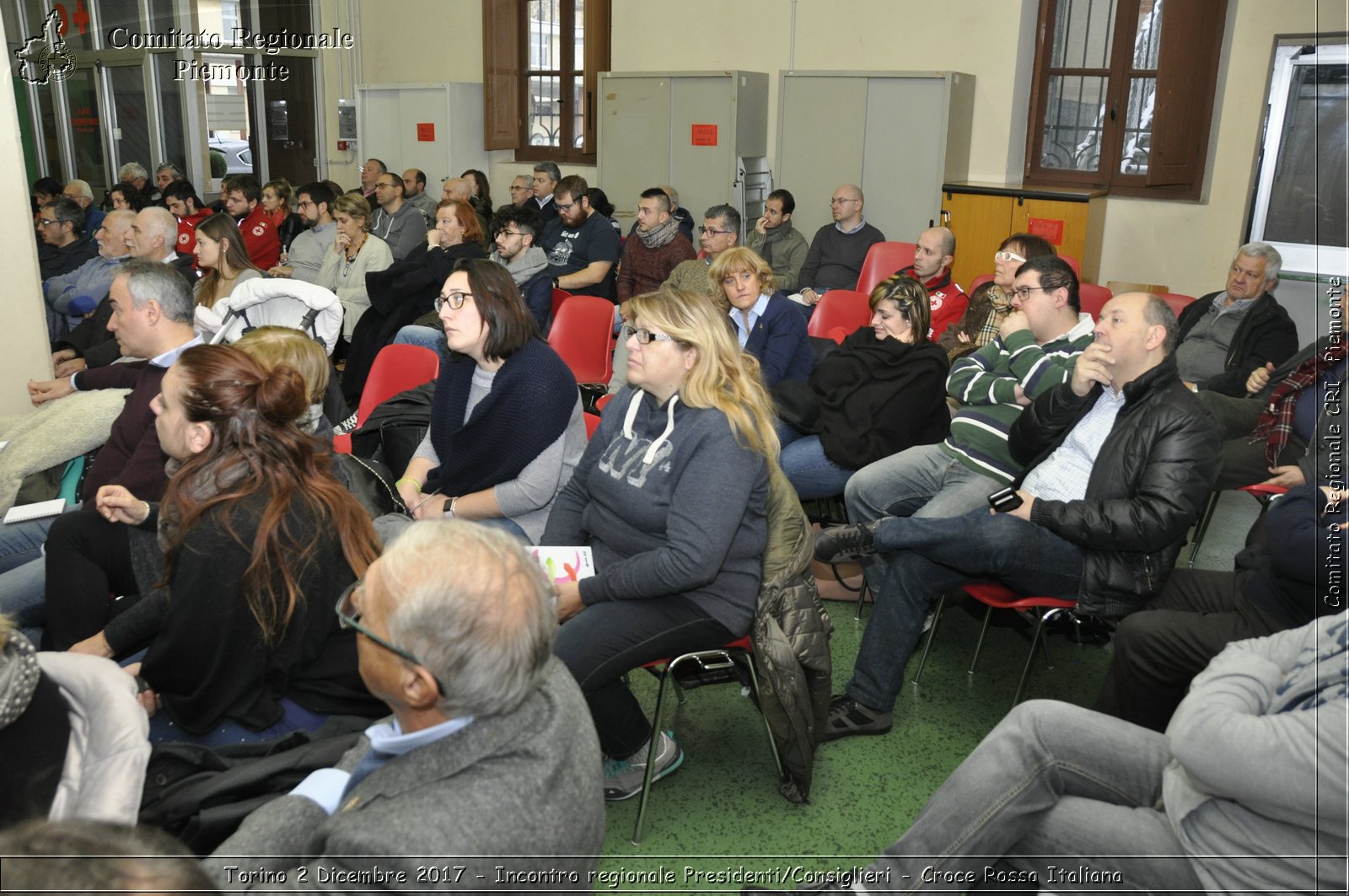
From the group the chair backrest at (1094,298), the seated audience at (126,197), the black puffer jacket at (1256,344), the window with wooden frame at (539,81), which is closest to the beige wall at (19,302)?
the chair backrest at (1094,298)

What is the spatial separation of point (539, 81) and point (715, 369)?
329 inches

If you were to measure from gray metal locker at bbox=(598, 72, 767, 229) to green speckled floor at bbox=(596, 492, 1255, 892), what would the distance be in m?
5.36

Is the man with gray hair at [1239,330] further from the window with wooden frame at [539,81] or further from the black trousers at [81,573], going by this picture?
the window with wooden frame at [539,81]

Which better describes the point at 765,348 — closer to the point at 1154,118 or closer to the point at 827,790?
the point at 827,790

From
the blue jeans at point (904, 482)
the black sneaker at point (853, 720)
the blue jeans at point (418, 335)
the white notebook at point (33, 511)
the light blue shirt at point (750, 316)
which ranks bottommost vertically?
the black sneaker at point (853, 720)

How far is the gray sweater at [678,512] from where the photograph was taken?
92.1 inches

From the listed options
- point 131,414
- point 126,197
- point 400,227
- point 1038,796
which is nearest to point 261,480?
point 131,414

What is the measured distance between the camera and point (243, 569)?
6.20 feet

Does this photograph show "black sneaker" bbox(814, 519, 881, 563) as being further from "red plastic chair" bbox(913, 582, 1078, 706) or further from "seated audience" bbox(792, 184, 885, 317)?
"seated audience" bbox(792, 184, 885, 317)

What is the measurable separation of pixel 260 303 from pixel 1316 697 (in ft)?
11.8

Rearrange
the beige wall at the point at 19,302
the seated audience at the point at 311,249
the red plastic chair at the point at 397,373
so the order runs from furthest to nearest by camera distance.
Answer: the seated audience at the point at 311,249
the beige wall at the point at 19,302
the red plastic chair at the point at 397,373

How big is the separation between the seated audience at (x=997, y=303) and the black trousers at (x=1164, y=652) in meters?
1.85

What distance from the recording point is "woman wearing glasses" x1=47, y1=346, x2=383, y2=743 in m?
1.90

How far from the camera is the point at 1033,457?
122 inches
